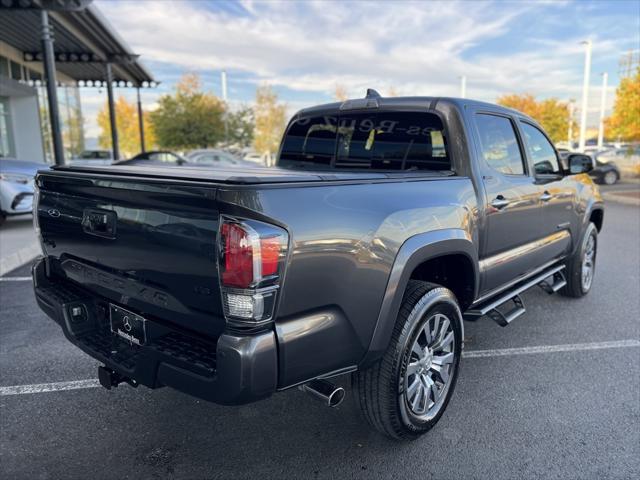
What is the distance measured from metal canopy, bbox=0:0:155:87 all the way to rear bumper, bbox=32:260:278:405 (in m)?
11.4

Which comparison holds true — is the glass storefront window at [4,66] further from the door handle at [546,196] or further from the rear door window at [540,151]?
the door handle at [546,196]

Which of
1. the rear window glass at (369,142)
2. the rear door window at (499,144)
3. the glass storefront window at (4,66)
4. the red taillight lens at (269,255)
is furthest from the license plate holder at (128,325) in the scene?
the glass storefront window at (4,66)

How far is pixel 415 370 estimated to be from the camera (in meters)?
2.81

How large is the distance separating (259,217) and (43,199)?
1756 mm

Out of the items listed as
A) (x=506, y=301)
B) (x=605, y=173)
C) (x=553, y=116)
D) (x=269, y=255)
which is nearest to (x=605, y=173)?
(x=605, y=173)

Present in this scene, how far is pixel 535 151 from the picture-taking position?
4.40m

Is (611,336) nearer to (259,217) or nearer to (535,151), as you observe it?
(535,151)

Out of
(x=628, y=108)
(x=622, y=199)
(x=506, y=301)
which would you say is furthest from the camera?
(x=628, y=108)

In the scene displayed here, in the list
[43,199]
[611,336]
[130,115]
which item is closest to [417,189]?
[43,199]

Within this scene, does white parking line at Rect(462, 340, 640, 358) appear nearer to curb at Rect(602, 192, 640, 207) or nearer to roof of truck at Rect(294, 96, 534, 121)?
roof of truck at Rect(294, 96, 534, 121)

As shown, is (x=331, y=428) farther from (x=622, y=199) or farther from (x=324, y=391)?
(x=622, y=199)

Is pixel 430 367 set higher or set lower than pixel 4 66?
lower

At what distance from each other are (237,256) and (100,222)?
1.00 metres

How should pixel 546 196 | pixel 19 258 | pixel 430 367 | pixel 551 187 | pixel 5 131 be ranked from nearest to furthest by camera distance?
pixel 430 367, pixel 546 196, pixel 551 187, pixel 19 258, pixel 5 131
